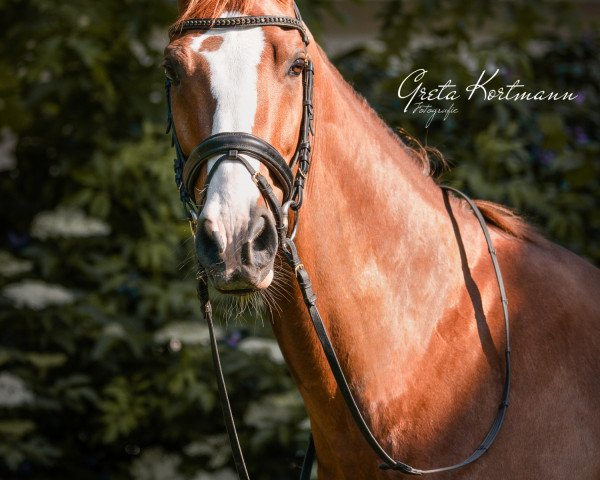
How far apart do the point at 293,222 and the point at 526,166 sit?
9.71 feet

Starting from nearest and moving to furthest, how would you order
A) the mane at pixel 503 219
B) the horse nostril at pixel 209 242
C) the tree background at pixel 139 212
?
the horse nostril at pixel 209 242
the mane at pixel 503 219
the tree background at pixel 139 212

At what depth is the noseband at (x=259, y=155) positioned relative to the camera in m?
1.71

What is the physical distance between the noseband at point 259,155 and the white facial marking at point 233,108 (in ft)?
0.06

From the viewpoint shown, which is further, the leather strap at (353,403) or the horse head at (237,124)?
the leather strap at (353,403)

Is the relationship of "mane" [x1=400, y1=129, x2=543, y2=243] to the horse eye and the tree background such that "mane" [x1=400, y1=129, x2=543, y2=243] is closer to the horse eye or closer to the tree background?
the horse eye

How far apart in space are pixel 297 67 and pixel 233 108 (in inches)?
8.4

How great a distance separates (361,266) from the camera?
1.97 m

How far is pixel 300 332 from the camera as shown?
77.3 inches

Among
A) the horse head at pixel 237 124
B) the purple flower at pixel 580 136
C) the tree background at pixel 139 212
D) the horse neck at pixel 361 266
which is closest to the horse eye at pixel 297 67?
the horse head at pixel 237 124

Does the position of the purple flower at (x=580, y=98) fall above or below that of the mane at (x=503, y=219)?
below

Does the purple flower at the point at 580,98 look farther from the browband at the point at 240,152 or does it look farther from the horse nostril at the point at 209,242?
the horse nostril at the point at 209,242

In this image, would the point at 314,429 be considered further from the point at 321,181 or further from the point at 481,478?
the point at 321,181

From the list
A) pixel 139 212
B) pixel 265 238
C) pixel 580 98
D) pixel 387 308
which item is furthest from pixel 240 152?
pixel 580 98

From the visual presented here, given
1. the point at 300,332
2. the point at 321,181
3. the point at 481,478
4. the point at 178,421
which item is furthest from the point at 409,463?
the point at 178,421
